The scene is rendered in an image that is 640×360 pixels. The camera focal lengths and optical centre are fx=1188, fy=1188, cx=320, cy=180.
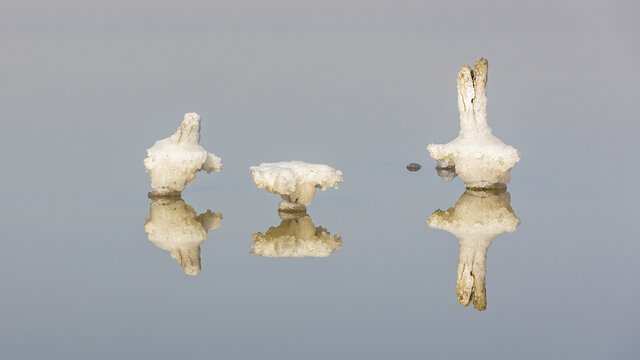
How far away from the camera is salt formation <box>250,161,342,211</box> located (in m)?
13.6

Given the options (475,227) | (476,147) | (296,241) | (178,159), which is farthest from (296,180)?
→ (476,147)

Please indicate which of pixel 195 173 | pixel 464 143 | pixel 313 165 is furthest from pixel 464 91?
pixel 195 173

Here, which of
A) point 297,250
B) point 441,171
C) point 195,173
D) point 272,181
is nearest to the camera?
point 297,250

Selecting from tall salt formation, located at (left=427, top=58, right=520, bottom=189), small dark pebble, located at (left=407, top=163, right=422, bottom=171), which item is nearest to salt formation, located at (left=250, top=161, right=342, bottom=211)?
tall salt formation, located at (left=427, top=58, right=520, bottom=189)

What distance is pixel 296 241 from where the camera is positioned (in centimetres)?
1268

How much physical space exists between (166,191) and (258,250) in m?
2.54

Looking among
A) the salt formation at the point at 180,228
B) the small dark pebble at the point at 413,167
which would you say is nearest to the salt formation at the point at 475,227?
the small dark pebble at the point at 413,167

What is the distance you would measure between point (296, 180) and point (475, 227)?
82.7 inches

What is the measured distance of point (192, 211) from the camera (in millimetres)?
13969

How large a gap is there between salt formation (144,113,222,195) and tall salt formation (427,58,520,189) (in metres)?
3.09

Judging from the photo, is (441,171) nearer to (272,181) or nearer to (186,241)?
(272,181)

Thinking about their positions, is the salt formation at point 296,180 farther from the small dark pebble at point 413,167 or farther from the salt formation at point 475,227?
the small dark pebble at point 413,167

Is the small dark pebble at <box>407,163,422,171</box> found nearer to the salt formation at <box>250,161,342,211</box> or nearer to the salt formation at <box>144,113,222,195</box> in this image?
the salt formation at <box>250,161,342,211</box>

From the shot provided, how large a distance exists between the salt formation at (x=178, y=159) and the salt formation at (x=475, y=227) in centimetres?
295
